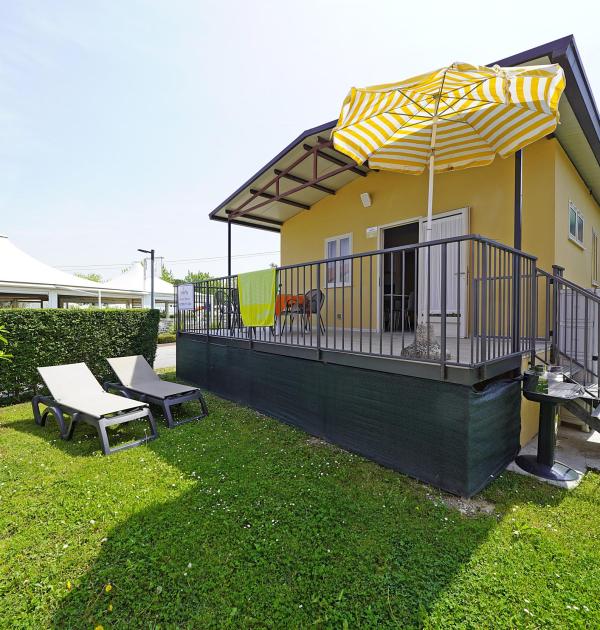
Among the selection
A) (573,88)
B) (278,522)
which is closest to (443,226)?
(573,88)

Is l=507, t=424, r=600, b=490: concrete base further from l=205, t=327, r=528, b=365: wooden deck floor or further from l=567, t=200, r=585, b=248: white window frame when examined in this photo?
l=567, t=200, r=585, b=248: white window frame

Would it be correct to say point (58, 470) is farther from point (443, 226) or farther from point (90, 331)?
point (443, 226)

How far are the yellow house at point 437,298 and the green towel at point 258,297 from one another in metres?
0.23

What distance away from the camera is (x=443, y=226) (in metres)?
5.62

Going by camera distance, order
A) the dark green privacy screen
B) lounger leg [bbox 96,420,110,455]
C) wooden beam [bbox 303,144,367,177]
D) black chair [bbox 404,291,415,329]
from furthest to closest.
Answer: black chair [bbox 404,291,415,329]
wooden beam [bbox 303,144,367,177]
lounger leg [bbox 96,420,110,455]
the dark green privacy screen

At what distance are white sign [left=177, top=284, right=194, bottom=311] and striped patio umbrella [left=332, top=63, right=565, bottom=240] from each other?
415 centimetres

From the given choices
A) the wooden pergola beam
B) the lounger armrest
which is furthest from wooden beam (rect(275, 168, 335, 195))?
the lounger armrest

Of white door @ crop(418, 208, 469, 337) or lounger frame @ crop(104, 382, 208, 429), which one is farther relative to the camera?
white door @ crop(418, 208, 469, 337)

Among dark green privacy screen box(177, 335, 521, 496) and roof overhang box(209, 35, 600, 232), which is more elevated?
roof overhang box(209, 35, 600, 232)

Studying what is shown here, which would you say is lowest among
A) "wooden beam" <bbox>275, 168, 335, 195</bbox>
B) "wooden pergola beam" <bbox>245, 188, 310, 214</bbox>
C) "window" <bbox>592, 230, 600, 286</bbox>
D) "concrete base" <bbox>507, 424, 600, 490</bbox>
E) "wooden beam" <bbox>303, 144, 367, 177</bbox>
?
"concrete base" <bbox>507, 424, 600, 490</bbox>

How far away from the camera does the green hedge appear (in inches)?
202

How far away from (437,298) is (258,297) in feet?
10.1

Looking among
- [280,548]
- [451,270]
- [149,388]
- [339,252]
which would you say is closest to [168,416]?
[149,388]

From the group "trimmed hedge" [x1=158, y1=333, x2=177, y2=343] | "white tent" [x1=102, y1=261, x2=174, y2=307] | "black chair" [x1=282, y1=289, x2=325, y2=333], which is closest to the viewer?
"black chair" [x1=282, y1=289, x2=325, y2=333]
